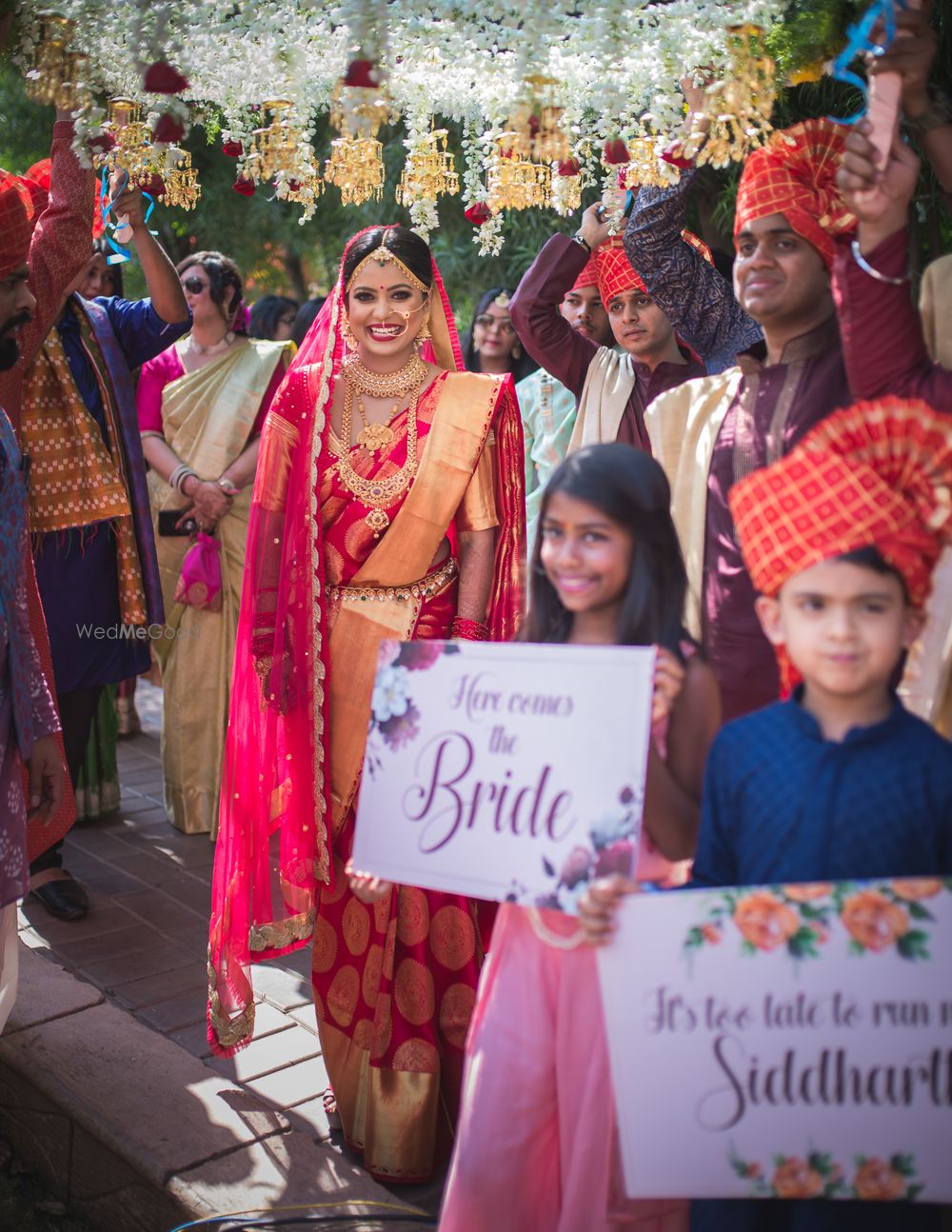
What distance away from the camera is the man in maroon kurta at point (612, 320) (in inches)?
135

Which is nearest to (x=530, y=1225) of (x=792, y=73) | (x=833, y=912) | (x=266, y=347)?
(x=833, y=912)

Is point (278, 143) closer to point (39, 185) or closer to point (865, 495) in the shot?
point (39, 185)

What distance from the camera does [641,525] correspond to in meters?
2.04

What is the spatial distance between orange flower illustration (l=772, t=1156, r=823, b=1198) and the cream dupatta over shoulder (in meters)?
3.73

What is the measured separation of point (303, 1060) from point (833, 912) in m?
2.07

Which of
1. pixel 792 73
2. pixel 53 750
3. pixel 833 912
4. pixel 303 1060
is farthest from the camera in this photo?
pixel 303 1060

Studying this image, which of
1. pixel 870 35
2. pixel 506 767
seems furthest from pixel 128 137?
pixel 506 767

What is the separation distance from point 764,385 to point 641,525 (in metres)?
0.62

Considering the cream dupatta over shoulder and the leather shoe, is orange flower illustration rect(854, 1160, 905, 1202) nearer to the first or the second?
the leather shoe

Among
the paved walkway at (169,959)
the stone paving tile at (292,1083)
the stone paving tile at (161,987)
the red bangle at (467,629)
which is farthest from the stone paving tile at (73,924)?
the red bangle at (467,629)

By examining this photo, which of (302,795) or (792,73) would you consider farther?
(302,795)

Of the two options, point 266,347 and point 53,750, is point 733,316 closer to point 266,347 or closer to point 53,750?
point 53,750

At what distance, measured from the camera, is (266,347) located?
5289 millimetres

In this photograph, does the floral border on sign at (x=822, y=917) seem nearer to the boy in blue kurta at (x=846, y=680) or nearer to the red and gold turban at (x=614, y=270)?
the boy in blue kurta at (x=846, y=680)
